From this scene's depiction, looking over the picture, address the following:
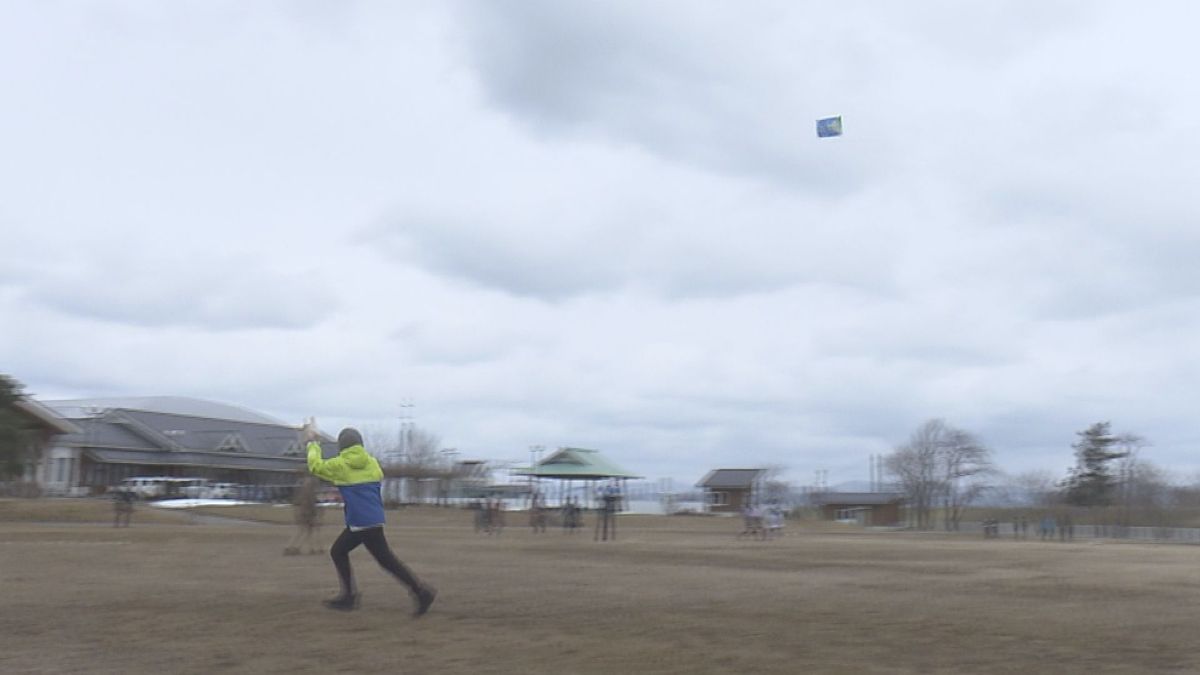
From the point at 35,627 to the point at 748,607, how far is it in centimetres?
697

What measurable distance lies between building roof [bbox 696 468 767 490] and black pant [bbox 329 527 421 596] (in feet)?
285

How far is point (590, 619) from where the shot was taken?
11695 mm

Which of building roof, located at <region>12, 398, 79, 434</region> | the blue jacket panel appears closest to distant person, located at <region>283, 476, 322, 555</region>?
the blue jacket panel

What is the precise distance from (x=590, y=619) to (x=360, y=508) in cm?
244

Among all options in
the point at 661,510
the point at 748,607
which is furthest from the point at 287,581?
the point at 661,510

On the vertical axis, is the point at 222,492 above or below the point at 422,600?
above

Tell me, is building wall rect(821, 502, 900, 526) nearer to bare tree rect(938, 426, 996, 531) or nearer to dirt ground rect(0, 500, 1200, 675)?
bare tree rect(938, 426, 996, 531)

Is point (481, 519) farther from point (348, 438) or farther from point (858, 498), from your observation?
point (858, 498)

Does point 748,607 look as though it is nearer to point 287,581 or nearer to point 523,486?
point 287,581

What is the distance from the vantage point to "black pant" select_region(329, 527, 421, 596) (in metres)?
11.5

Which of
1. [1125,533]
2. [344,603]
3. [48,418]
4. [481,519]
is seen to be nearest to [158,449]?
[48,418]

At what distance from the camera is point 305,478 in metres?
25.0

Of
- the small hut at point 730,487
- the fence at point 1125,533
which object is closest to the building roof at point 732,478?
the small hut at point 730,487

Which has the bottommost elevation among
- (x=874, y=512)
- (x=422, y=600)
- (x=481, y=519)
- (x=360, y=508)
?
(x=422, y=600)
